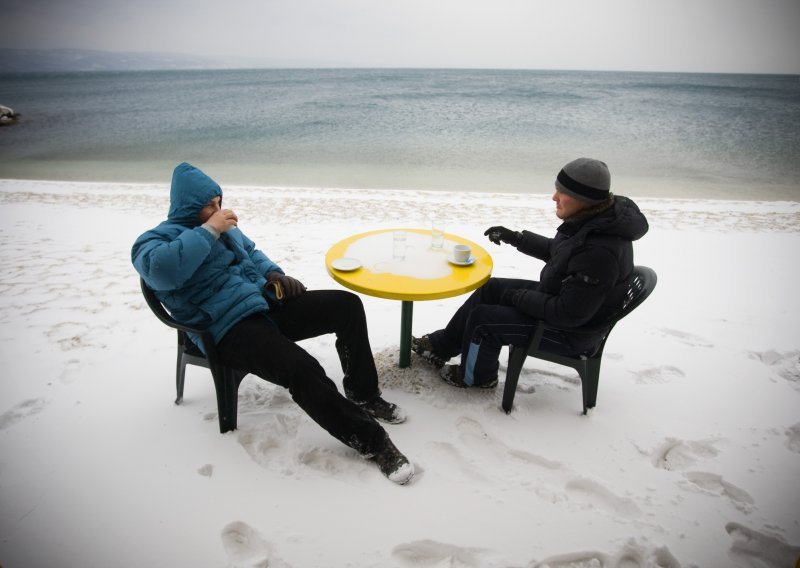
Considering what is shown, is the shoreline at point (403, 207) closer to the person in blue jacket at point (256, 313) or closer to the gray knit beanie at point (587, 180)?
the gray knit beanie at point (587, 180)

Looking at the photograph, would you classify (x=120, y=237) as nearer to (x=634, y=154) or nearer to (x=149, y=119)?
(x=634, y=154)

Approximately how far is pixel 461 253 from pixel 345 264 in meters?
0.75

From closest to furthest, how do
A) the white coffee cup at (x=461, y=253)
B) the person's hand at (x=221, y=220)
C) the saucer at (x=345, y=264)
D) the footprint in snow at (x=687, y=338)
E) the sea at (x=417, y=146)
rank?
the person's hand at (x=221, y=220) < the saucer at (x=345, y=264) < the white coffee cup at (x=461, y=253) < the footprint in snow at (x=687, y=338) < the sea at (x=417, y=146)

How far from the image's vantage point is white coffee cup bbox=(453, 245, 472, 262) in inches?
101

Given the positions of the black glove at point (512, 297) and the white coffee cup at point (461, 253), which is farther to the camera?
the white coffee cup at point (461, 253)

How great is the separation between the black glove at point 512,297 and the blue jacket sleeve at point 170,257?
67.9 inches

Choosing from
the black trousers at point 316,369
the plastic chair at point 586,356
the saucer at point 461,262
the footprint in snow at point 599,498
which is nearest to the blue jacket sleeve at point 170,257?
the black trousers at point 316,369

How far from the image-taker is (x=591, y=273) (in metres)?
2.07

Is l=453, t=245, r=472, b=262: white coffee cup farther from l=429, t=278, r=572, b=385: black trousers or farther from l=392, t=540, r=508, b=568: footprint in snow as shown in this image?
l=392, t=540, r=508, b=568: footprint in snow

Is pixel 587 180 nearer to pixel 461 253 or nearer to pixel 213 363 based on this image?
pixel 461 253

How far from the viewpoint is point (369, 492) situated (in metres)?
2.00

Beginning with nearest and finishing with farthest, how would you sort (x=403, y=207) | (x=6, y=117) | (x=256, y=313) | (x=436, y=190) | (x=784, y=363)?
(x=256, y=313) → (x=784, y=363) → (x=403, y=207) → (x=436, y=190) → (x=6, y=117)

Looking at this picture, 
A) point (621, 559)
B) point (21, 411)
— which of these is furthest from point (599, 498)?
point (21, 411)

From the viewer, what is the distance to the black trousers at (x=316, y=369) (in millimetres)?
2037
